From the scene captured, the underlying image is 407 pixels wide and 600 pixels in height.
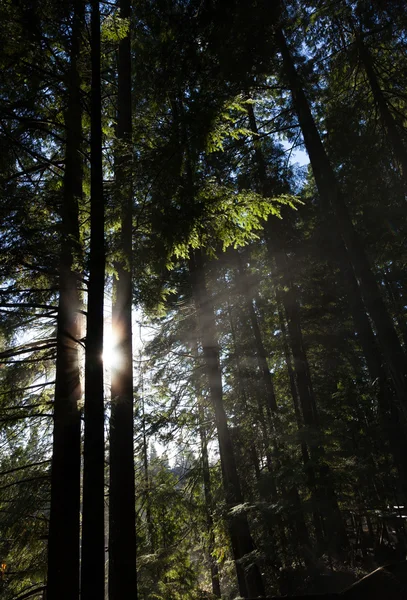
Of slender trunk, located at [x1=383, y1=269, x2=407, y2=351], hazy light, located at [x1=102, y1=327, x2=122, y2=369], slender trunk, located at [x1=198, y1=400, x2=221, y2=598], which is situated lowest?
slender trunk, located at [x1=198, y1=400, x2=221, y2=598]

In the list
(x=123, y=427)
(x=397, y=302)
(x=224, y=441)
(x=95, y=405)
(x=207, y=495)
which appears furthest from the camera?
(x=397, y=302)

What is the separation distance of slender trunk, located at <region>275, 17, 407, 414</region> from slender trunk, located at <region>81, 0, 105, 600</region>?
18.8ft

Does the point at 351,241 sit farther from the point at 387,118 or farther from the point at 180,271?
the point at 180,271

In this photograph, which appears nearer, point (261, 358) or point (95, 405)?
point (95, 405)

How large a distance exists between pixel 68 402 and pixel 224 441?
5769 millimetres

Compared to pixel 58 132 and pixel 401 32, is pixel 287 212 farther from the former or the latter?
pixel 58 132

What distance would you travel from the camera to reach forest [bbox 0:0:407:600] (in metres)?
5.17

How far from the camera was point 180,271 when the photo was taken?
46.8 ft

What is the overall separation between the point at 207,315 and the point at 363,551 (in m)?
8.10

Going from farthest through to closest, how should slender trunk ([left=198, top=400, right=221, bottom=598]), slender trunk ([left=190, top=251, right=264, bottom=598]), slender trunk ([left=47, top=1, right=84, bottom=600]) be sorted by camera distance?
1. slender trunk ([left=198, top=400, right=221, bottom=598])
2. slender trunk ([left=190, top=251, right=264, bottom=598])
3. slender trunk ([left=47, top=1, right=84, bottom=600])

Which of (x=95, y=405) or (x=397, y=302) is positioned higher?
(x=397, y=302)

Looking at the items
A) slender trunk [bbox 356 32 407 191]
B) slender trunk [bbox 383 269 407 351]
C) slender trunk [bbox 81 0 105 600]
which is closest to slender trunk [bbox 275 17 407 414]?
slender trunk [bbox 356 32 407 191]

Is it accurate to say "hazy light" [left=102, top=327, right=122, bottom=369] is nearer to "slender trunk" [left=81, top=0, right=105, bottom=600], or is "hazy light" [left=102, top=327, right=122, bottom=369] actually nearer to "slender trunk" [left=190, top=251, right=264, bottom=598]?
"slender trunk" [left=81, top=0, right=105, bottom=600]

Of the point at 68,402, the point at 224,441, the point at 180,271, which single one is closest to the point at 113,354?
the point at 68,402
